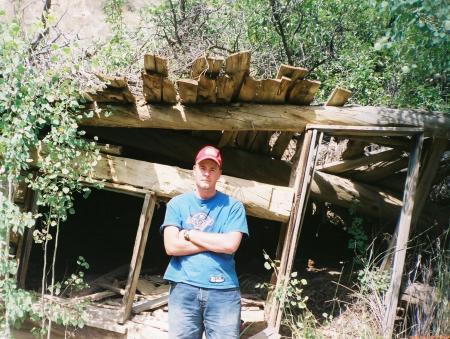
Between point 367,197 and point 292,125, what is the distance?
6.66 feet

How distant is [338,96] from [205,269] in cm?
249

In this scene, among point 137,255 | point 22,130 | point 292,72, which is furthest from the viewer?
point 137,255

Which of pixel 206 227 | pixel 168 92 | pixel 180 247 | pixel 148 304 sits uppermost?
pixel 168 92

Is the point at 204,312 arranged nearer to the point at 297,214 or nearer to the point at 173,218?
the point at 173,218

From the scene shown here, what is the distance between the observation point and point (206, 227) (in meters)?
3.99

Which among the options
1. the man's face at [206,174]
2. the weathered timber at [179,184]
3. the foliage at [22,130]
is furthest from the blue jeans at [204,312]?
the weathered timber at [179,184]

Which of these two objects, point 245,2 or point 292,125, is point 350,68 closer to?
point 245,2

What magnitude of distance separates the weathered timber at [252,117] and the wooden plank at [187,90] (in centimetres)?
16

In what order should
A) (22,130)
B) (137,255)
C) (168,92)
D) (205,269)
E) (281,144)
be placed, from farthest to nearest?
(281,144)
(137,255)
(168,92)
(22,130)
(205,269)

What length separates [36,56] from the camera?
17.5 feet

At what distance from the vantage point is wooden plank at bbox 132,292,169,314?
553 centimetres

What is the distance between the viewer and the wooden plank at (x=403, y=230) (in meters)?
5.42

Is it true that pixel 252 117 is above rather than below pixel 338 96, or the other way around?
below

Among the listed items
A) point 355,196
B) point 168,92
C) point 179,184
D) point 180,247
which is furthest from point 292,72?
point 355,196
